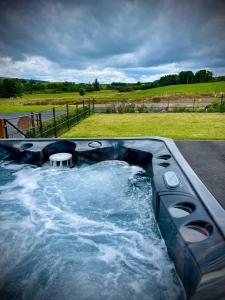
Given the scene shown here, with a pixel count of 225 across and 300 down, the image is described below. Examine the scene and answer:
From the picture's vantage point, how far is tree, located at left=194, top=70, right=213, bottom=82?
4062 cm

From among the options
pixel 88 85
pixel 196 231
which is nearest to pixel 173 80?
pixel 88 85

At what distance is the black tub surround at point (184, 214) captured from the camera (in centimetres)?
113

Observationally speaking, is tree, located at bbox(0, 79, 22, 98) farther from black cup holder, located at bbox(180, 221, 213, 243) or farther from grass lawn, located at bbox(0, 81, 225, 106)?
black cup holder, located at bbox(180, 221, 213, 243)

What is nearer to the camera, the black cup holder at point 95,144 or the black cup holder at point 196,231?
the black cup holder at point 196,231

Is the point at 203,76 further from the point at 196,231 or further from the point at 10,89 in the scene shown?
the point at 196,231

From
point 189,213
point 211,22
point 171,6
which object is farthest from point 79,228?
point 211,22

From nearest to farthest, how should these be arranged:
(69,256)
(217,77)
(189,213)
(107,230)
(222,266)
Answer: (222,266) → (189,213) → (69,256) → (107,230) → (217,77)

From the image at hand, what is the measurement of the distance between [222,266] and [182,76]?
1675 inches

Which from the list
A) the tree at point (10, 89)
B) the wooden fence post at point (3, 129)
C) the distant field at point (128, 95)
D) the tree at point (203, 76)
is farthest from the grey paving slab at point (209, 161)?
the tree at point (203, 76)

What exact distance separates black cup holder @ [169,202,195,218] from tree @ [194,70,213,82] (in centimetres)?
4387

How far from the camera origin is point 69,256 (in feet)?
6.08

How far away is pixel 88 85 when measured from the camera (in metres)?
37.3

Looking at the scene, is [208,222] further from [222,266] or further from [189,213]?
[222,266]

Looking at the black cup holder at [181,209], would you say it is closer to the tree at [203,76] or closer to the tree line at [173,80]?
the tree line at [173,80]
